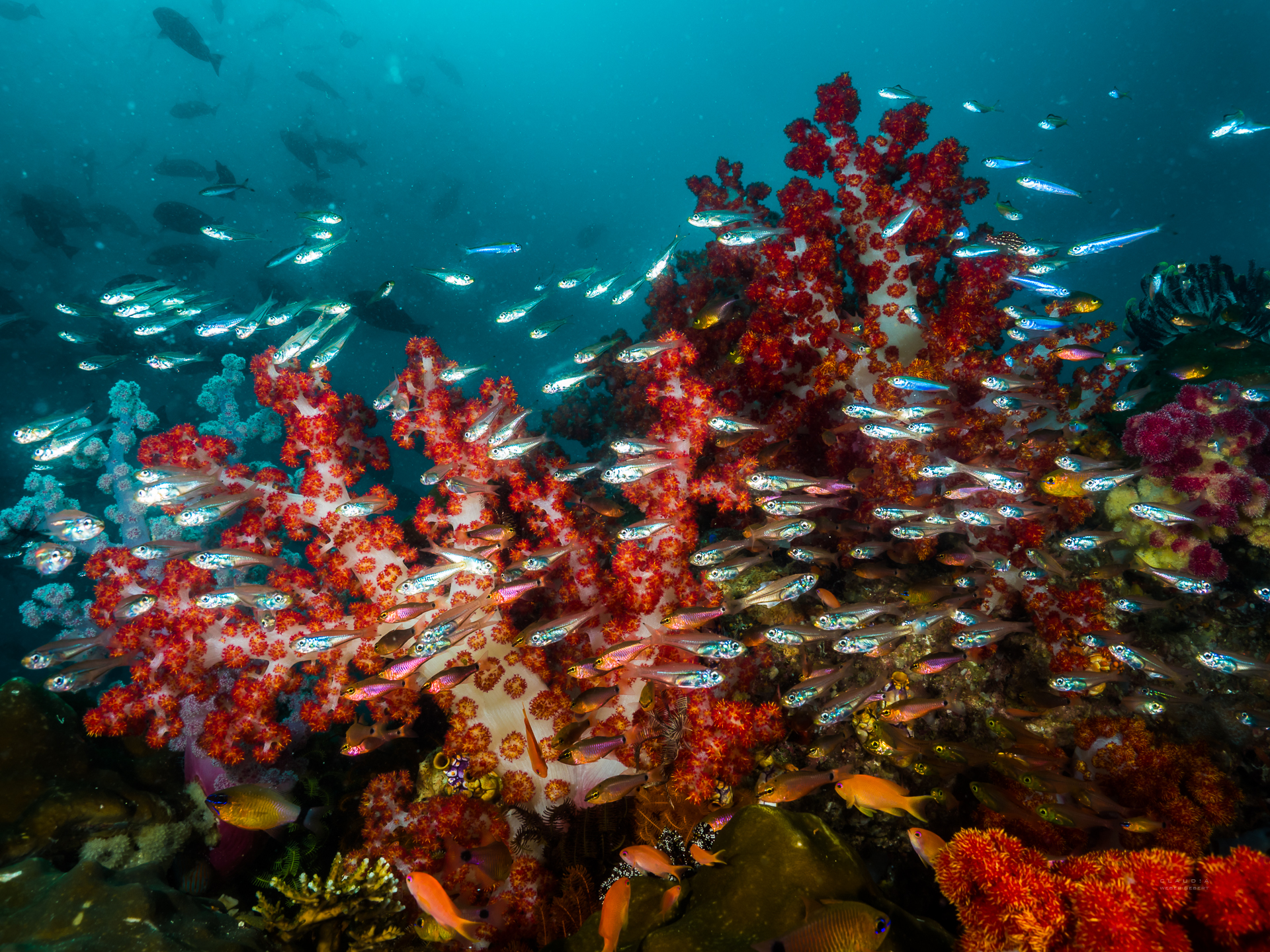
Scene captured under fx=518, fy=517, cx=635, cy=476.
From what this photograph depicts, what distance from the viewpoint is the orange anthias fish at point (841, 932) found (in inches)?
99.9

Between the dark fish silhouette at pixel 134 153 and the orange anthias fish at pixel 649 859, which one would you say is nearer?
the orange anthias fish at pixel 649 859

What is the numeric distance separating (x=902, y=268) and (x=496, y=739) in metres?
6.53

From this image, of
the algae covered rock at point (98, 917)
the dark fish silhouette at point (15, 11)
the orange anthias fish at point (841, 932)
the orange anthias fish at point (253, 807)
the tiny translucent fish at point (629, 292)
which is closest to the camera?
the orange anthias fish at point (841, 932)

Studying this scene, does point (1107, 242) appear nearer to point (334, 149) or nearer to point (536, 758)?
point (536, 758)

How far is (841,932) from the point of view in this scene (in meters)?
2.57

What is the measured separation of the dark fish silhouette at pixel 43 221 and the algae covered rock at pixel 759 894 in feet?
86.8

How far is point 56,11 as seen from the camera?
36156 mm

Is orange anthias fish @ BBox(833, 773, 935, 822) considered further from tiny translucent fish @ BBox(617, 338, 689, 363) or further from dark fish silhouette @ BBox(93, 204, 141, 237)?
dark fish silhouette @ BBox(93, 204, 141, 237)

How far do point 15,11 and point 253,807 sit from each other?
56.9m

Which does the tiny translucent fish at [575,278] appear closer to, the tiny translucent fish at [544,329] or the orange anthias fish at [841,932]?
the tiny translucent fish at [544,329]

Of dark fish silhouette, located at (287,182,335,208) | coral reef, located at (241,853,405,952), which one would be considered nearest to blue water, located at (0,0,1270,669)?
dark fish silhouette, located at (287,182,335,208)

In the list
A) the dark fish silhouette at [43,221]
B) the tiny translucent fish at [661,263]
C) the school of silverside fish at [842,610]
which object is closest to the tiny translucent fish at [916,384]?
the school of silverside fish at [842,610]

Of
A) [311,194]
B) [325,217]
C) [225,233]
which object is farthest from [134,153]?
[325,217]

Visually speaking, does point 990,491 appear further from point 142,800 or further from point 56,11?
point 56,11
